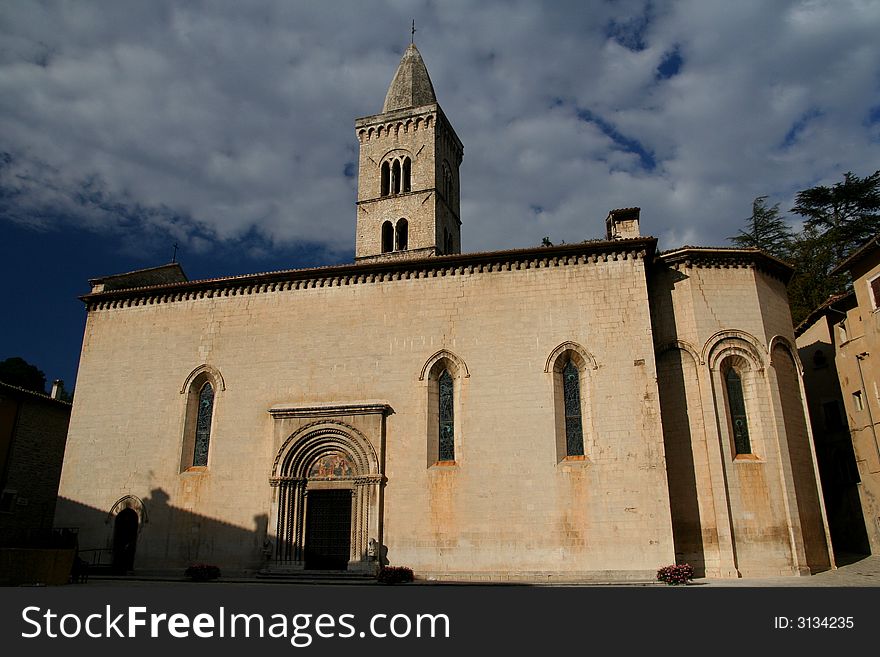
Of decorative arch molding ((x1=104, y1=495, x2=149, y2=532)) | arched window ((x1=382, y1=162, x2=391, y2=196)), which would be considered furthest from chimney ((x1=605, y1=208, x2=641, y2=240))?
decorative arch molding ((x1=104, y1=495, x2=149, y2=532))

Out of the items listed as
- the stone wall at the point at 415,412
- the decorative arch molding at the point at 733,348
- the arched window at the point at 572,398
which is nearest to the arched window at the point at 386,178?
the stone wall at the point at 415,412

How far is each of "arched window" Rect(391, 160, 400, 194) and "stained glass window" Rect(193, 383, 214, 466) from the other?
56.1 ft

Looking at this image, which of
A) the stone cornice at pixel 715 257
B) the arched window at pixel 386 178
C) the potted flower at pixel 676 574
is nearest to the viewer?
the potted flower at pixel 676 574

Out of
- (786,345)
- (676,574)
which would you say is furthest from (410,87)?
(676,574)

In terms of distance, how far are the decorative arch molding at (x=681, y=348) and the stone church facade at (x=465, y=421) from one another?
42mm

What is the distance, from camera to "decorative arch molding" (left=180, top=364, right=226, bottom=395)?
21.2 metres

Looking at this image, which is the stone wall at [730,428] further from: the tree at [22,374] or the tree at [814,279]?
the tree at [22,374]

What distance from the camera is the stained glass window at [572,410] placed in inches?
725

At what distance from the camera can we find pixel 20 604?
9.03 metres

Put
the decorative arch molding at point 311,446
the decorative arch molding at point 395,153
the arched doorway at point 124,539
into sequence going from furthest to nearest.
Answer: the decorative arch molding at point 395,153 → the arched doorway at point 124,539 → the decorative arch molding at point 311,446

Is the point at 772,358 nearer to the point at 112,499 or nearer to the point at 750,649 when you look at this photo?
the point at 750,649

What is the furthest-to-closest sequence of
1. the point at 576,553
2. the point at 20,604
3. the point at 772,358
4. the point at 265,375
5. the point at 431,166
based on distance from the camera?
1. the point at 431,166
2. the point at 265,375
3. the point at 772,358
4. the point at 576,553
5. the point at 20,604

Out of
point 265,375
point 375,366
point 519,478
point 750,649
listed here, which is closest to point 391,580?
point 519,478

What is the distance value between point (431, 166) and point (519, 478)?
2074cm
